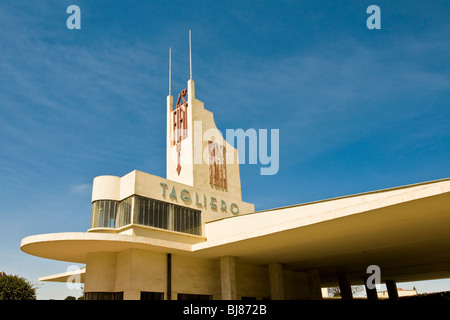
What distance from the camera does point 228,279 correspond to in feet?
80.4

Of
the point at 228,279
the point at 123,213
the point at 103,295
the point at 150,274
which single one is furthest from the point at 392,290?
the point at 103,295

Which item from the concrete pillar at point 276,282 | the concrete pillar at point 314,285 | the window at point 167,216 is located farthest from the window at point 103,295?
the concrete pillar at point 314,285

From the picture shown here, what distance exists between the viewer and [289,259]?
27.7m

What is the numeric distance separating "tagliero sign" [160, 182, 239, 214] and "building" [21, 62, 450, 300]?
10 cm

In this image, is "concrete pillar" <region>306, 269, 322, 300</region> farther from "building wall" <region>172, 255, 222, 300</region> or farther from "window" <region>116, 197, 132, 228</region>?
"window" <region>116, 197, 132, 228</region>

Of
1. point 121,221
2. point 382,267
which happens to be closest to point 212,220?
point 121,221

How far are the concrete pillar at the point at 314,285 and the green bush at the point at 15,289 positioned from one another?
3270cm

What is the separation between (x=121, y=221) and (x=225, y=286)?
8.72 m

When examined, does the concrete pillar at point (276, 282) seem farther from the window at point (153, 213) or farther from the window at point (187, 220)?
the window at point (153, 213)

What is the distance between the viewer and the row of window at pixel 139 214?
80.2 ft

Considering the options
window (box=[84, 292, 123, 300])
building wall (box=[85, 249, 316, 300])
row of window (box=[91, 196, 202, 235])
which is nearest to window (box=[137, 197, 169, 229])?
row of window (box=[91, 196, 202, 235])

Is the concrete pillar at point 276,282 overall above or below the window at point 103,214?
below
